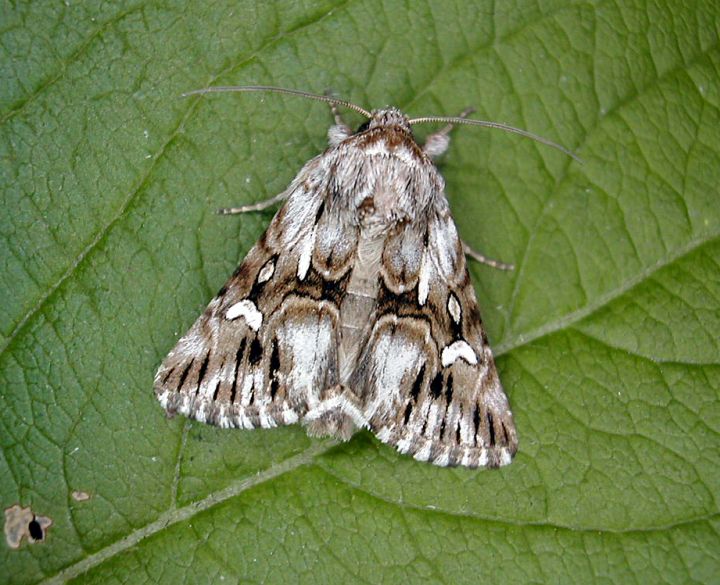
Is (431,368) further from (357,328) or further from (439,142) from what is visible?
(439,142)

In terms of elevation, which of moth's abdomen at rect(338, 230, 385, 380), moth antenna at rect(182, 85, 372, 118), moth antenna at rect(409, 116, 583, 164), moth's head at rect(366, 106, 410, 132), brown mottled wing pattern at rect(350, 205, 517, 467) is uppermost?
moth antenna at rect(182, 85, 372, 118)

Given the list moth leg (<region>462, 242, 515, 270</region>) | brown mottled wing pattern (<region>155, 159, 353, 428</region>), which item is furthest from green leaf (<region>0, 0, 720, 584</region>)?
brown mottled wing pattern (<region>155, 159, 353, 428</region>)

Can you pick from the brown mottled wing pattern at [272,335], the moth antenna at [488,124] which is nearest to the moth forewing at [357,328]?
the brown mottled wing pattern at [272,335]

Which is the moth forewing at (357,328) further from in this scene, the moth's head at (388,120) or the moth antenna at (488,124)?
the moth antenna at (488,124)

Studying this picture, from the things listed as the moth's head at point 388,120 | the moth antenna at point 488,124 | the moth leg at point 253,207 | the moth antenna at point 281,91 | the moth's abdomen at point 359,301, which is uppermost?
the moth antenna at point 281,91

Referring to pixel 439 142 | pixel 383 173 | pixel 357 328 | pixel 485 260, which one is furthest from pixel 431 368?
pixel 439 142

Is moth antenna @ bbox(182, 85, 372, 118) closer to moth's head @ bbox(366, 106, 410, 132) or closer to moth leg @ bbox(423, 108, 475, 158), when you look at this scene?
moth's head @ bbox(366, 106, 410, 132)
